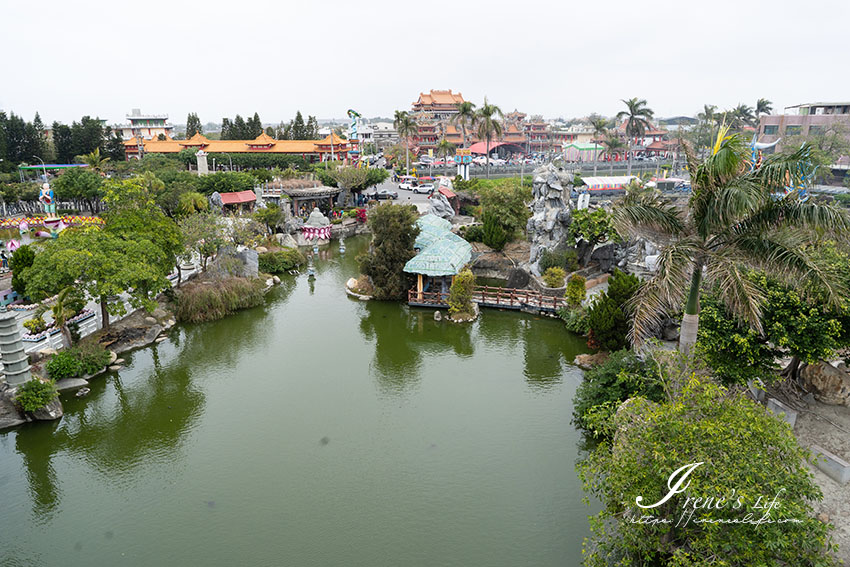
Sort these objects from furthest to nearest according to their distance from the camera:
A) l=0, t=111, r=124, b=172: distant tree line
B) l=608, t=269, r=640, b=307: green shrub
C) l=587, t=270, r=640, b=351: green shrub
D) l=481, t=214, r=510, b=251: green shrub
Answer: l=0, t=111, r=124, b=172: distant tree line
l=481, t=214, r=510, b=251: green shrub
l=608, t=269, r=640, b=307: green shrub
l=587, t=270, r=640, b=351: green shrub

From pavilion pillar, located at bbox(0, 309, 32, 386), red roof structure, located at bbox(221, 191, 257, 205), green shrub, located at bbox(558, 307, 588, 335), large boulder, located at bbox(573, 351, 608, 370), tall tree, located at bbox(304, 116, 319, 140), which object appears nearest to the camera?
pavilion pillar, located at bbox(0, 309, 32, 386)

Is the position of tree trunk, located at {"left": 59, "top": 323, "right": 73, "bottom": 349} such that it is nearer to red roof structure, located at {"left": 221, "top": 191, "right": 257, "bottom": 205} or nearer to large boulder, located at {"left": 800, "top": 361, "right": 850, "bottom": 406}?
large boulder, located at {"left": 800, "top": 361, "right": 850, "bottom": 406}

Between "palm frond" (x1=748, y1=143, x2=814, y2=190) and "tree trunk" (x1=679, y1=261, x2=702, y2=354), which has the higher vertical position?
"palm frond" (x1=748, y1=143, x2=814, y2=190)

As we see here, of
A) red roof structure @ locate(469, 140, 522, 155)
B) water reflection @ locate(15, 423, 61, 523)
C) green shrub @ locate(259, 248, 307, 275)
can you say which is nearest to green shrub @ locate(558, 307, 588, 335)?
green shrub @ locate(259, 248, 307, 275)

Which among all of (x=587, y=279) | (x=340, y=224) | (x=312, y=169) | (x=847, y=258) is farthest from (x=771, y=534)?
(x=312, y=169)

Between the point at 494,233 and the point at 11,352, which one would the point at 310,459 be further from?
the point at 494,233

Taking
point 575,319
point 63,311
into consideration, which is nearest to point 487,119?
point 575,319

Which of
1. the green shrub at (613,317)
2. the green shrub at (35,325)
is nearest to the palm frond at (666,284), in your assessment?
the green shrub at (613,317)
